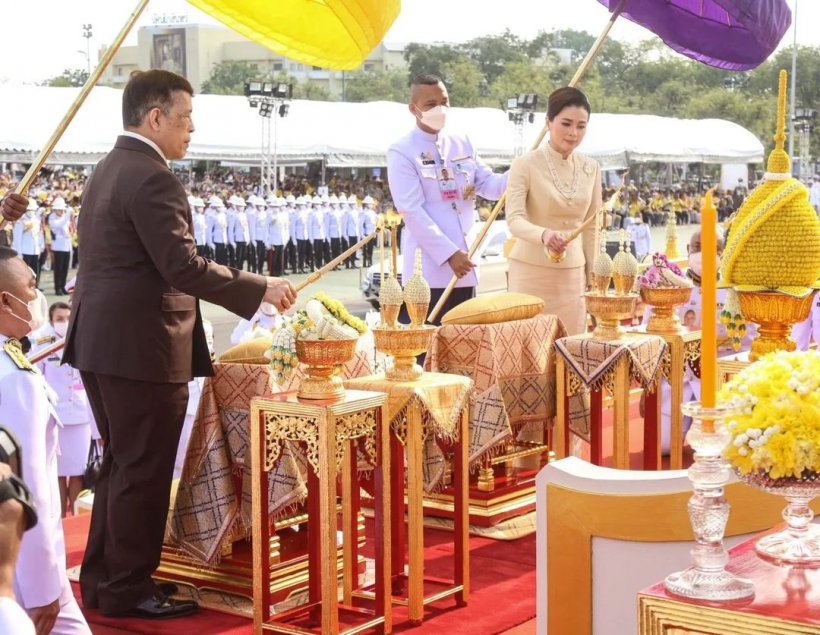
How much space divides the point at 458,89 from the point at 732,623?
55564mm

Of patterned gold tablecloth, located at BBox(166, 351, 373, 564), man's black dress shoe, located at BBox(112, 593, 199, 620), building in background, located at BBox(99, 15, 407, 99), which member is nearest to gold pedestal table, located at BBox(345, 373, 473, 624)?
patterned gold tablecloth, located at BBox(166, 351, 373, 564)

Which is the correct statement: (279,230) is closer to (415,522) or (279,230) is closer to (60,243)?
(60,243)

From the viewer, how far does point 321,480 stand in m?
3.66

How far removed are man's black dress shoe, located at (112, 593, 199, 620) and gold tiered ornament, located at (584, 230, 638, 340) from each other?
1980 mm

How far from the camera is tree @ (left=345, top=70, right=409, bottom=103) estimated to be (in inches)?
2527

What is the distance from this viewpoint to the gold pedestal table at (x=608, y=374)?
4.95m

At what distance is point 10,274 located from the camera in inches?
132

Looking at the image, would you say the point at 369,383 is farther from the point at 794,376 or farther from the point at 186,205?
the point at 794,376

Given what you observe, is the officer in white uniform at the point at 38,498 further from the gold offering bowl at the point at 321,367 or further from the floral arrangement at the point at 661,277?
the floral arrangement at the point at 661,277

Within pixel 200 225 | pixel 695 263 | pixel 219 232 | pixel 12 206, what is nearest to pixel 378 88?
pixel 219 232

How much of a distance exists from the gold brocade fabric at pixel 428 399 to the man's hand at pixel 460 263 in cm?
144

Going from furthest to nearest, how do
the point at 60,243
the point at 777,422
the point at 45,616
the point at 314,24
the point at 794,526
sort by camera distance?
1. the point at 60,243
2. the point at 314,24
3. the point at 45,616
4. the point at 794,526
5. the point at 777,422

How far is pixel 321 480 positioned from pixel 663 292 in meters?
2.11

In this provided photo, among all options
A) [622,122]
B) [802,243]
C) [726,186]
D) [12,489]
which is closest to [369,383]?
[802,243]
